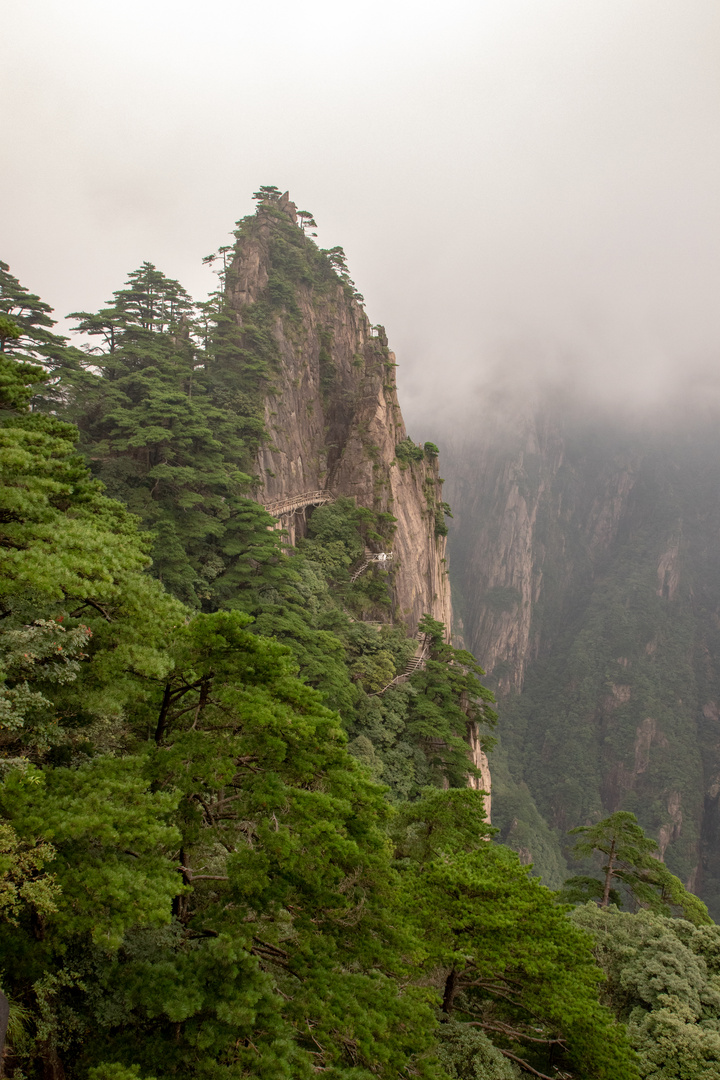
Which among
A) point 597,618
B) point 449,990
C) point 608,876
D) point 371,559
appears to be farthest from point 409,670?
point 597,618

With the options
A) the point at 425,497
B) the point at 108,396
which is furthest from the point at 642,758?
the point at 108,396

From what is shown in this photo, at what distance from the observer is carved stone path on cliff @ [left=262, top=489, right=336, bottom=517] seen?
85.7 ft

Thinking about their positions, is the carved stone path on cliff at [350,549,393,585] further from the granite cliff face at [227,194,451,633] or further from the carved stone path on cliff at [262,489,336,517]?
the carved stone path on cliff at [262,489,336,517]

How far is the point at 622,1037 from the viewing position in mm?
6816

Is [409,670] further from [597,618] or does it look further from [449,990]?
[597,618]

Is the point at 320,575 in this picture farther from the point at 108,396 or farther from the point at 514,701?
the point at 514,701

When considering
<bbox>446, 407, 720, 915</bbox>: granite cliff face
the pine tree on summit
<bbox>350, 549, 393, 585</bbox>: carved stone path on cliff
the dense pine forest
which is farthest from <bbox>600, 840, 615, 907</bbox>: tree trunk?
<bbox>446, 407, 720, 915</bbox>: granite cliff face

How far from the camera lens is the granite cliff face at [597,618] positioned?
64812 mm

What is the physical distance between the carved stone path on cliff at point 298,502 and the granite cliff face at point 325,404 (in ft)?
0.80

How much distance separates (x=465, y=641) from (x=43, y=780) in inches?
3861

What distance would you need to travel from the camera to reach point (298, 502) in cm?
2819

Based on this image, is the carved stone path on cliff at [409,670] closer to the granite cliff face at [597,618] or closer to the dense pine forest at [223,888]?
the dense pine forest at [223,888]

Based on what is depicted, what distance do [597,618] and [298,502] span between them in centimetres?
7916

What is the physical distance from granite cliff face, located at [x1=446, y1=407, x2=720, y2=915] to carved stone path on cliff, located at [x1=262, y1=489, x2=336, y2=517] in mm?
35221
